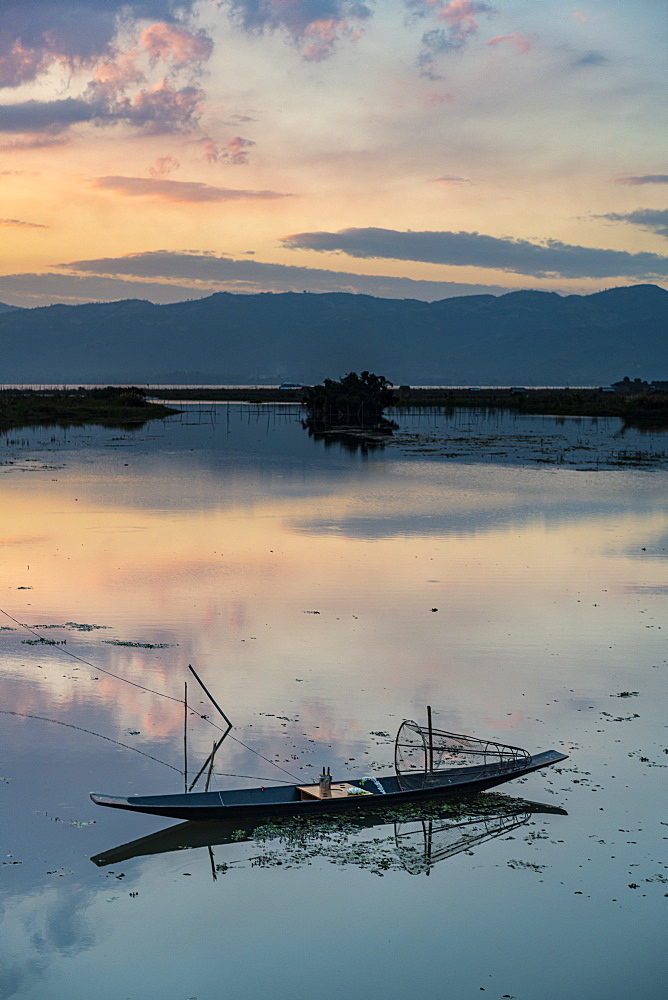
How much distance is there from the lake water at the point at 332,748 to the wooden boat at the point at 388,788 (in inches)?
13.4

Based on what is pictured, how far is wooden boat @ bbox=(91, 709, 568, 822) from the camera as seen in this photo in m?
13.4

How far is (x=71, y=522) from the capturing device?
38.8 m

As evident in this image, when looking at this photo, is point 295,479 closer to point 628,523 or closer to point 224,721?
point 628,523

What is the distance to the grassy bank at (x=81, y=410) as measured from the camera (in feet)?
367

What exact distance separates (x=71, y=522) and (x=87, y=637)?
17.5 meters

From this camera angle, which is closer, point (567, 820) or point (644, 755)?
point (567, 820)

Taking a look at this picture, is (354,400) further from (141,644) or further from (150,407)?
(141,644)

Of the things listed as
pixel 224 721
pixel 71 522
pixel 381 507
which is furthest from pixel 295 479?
pixel 224 721

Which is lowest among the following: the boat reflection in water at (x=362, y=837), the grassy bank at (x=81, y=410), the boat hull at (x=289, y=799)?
the boat reflection in water at (x=362, y=837)

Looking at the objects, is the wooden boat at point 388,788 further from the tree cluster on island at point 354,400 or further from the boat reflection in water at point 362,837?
the tree cluster on island at point 354,400

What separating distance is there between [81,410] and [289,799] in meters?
111

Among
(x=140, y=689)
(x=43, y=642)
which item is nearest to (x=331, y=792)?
(x=140, y=689)

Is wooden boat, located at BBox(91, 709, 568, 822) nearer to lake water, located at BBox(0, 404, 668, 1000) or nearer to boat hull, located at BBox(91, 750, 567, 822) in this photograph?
boat hull, located at BBox(91, 750, 567, 822)

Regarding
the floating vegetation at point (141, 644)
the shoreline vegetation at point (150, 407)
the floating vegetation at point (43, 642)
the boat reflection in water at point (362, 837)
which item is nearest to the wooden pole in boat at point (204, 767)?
the boat reflection in water at point (362, 837)
